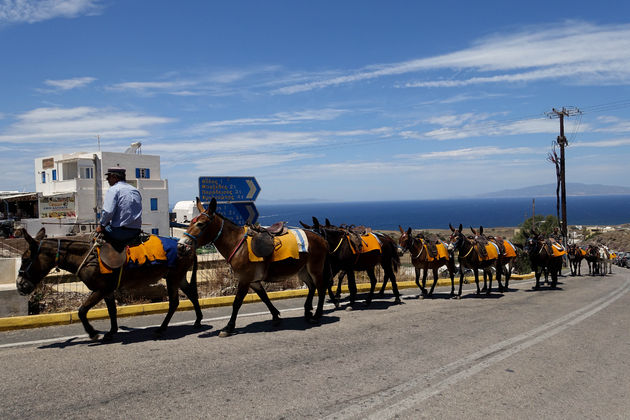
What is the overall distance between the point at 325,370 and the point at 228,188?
349 inches

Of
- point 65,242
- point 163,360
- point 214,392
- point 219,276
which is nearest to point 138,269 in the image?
point 65,242

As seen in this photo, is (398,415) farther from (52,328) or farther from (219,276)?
(219,276)

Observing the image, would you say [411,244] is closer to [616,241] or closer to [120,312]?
[120,312]

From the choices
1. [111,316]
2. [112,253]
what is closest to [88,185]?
[111,316]

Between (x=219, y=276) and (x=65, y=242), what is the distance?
253 inches

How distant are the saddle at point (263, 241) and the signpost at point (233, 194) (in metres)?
4.89

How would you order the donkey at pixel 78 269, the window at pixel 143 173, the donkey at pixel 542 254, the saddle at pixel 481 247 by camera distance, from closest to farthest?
the donkey at pixel 78 269 < the saddle at pixel 481 247 < the donkey at pixel 542 254 < the window at pixel 143 173

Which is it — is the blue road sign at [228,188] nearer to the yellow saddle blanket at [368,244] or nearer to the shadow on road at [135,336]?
the yellow saddle blanket at [368,244]

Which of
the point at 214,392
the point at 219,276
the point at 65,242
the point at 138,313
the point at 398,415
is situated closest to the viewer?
the point at 398,415

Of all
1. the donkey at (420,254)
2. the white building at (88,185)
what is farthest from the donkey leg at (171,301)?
the white building at (88,185)

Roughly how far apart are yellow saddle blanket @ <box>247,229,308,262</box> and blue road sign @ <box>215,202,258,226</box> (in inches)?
204

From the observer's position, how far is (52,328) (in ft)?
27.9

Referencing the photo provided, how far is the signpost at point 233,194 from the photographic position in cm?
1391

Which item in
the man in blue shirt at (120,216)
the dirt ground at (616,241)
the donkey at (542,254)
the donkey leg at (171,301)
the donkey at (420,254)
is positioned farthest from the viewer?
the dirt ground at (616,241)
